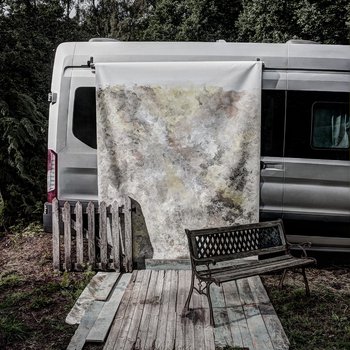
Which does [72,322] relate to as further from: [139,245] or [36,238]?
[36,238]

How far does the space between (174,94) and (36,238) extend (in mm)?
3497

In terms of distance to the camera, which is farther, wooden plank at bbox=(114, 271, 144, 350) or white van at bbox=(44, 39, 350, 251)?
white van at bbox=(44, 39, 350, 251)

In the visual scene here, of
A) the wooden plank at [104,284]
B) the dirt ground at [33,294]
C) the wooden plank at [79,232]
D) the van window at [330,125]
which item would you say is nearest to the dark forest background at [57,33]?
the dirt ground at [33,294]

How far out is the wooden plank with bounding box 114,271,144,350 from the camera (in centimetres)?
402

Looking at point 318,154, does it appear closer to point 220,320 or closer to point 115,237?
point 220,320

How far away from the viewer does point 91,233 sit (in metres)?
6.02

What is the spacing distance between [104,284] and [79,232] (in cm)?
90

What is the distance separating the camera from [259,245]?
17.9 ft

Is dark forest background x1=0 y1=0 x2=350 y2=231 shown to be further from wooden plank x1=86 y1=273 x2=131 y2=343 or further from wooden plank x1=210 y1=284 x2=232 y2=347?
wooden plank x1=210 y1=284 x2=232 y2=347

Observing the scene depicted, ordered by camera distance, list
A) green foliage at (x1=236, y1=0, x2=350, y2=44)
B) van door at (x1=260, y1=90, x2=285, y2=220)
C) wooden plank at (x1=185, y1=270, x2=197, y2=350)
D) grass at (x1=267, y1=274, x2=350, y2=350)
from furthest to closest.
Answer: green foliage at (x1=236, y1=0, x2=350, y2=44) → van door at (x1=260, y1=90, x2=285, y2=220) → grass at (x1=267, y1=274, x2=350, y2=350) → wooden plank at (x1=185, y1=270, x2=197, y2=350)

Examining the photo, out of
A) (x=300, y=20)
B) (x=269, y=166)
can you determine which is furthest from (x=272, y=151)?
(x=300, y=20)

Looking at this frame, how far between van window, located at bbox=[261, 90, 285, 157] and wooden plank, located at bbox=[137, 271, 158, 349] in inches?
86.9

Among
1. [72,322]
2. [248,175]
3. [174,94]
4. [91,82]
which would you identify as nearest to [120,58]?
[91,82]

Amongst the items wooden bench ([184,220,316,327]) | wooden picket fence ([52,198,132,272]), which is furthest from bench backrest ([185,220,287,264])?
wooden picket fence ([52,198,132,272])
